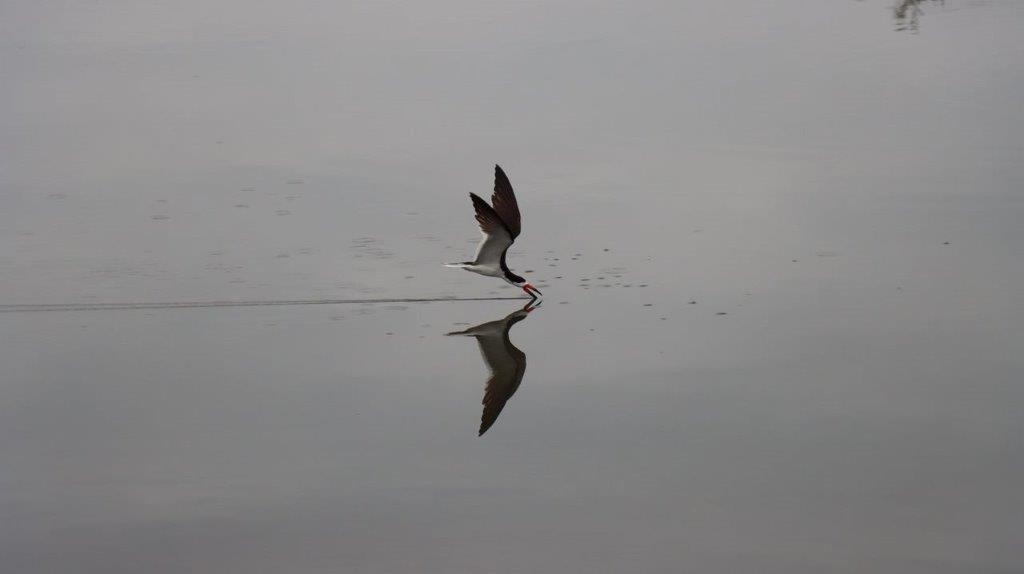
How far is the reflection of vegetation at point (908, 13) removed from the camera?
18516 mm

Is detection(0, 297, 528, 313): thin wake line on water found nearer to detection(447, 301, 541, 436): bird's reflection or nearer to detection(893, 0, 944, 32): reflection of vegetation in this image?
detection(447, 301, 541, 436): bird's reflection

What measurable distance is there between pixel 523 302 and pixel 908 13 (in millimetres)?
10421

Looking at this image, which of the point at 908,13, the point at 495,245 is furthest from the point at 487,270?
the point at 908,13

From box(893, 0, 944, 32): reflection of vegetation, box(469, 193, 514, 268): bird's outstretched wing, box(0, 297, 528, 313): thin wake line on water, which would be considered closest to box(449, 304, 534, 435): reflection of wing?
box(469, 193, 514, 268): bird's outstretched wing

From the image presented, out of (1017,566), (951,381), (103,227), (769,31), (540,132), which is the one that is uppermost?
(769,31)

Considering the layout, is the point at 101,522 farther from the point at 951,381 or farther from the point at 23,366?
the point at 951,381

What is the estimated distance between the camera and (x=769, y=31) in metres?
18.2

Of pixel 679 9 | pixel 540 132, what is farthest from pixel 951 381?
pixel 679 9

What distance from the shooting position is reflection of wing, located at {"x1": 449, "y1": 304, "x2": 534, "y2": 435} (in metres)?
8.62

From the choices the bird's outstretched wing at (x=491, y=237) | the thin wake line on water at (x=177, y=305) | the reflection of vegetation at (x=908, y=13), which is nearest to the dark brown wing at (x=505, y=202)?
the bird's outstretched wing at (x=491, y=237)

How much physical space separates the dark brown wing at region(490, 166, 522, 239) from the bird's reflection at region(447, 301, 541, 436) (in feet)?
2.28

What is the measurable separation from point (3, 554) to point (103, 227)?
18.4 ft

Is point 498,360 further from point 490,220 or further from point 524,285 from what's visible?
point 490,220

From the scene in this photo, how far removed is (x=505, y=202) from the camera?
432 inches
